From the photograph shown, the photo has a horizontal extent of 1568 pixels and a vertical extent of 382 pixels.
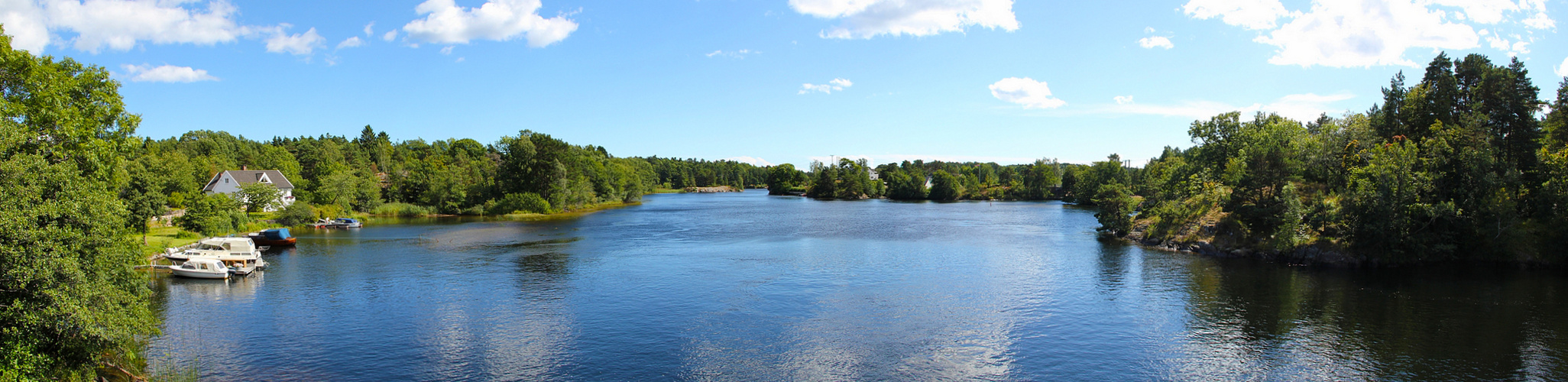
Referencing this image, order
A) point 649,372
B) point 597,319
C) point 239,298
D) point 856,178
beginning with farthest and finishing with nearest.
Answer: point 856,178
point 239,298
point 597,319
point 649,372

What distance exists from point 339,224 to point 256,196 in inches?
334

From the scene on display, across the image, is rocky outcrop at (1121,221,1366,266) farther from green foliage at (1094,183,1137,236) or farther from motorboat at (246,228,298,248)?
motorboat at (246,228,298,248)

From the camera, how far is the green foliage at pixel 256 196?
6538cm

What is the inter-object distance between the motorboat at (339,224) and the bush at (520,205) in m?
19.9

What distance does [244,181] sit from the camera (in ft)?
256

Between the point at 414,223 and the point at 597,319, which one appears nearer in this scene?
the point at 597,319

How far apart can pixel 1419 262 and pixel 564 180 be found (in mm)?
81520

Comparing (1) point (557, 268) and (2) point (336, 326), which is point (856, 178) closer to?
(1) point (557, 268)

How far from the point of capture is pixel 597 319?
1037 inches

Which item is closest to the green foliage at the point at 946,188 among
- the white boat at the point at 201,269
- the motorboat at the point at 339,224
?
the motorboat at the point at 339,224

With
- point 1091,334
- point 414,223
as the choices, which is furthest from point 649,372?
point 414,223

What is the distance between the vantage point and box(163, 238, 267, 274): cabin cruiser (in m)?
36.1

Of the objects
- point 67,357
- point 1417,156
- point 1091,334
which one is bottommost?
point 1091,334

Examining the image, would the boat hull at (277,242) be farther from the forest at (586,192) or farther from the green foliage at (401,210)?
the green foliage at (401,210)
